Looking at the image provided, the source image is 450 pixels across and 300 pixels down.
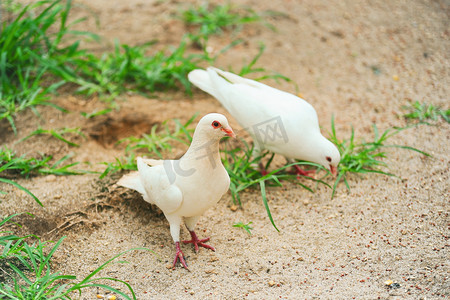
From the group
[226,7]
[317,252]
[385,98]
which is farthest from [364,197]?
[226,7]

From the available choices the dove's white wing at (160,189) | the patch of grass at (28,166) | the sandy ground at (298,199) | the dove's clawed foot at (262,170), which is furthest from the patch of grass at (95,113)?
the dove's clawed foot at (262,170)

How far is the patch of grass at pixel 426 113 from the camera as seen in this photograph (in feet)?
14.5

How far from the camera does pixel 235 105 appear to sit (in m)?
3.84

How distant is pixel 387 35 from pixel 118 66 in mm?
3224

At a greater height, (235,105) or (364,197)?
(235,105)

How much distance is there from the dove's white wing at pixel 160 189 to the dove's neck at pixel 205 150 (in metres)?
0.23

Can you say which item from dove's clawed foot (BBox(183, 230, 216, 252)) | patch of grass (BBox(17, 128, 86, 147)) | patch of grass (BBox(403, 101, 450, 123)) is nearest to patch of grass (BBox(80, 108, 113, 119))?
patch of grass (BBox(17, 128, 86, 147))

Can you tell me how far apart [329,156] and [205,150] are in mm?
1173

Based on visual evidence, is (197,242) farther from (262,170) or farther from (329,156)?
(329,156)

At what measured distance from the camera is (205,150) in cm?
288

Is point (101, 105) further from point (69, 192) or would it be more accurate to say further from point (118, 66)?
point (69, 192)

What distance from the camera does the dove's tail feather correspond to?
3250mm

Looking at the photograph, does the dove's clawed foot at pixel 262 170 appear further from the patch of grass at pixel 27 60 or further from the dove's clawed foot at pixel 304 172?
the patch of grass at pixel 27 60

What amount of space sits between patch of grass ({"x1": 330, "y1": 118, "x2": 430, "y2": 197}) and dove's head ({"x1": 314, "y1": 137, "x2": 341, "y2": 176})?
0.41 ft
